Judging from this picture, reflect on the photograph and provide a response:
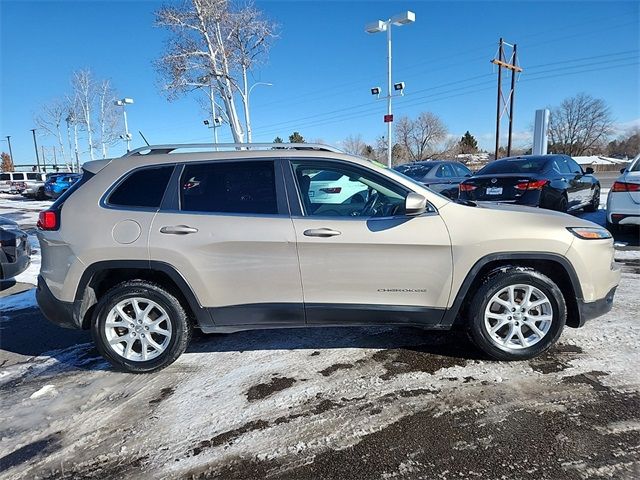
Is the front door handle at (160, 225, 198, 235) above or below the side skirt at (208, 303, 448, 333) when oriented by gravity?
above

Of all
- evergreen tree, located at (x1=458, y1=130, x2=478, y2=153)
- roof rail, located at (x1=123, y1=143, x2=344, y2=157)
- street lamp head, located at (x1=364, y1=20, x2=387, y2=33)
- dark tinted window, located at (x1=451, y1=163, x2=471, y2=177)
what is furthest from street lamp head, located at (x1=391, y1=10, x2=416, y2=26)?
evergreen tree, located at (x1=458, y1=130, x2=478, y2=153)

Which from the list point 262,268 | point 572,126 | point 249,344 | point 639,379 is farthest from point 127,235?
point 572,126

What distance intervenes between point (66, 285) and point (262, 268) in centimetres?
159

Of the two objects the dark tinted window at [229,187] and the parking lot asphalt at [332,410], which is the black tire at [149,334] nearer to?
the parking lot asphalt at [332,410]

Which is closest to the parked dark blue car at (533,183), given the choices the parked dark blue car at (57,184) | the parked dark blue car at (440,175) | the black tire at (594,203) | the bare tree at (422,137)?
the black tire at (594,203)

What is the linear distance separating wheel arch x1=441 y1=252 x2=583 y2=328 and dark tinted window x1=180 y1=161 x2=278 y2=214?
1602mm

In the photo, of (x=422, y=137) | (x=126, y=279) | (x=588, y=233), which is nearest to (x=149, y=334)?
(x=126, y=279)

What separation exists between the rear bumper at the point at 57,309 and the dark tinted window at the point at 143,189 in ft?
2.98

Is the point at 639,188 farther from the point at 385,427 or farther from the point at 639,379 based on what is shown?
the point at 385,427

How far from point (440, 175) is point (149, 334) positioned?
386 inches

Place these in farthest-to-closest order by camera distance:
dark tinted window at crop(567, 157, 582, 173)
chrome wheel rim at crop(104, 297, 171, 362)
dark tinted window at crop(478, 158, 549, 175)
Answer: dark tinted window at crop(567, 157, 582, 173), dark tinted window at crop(478, 158, 549, 175), chrome wheel rim at crop(104, 297, 171, 362)

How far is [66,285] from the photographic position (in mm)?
3230

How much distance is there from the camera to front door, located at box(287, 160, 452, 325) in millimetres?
3068

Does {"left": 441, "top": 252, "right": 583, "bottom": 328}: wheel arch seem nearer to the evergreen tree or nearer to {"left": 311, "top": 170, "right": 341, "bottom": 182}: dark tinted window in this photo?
{"left": 311, "top": 170, "right": 341, "bottom": 182}: dark tinted window
